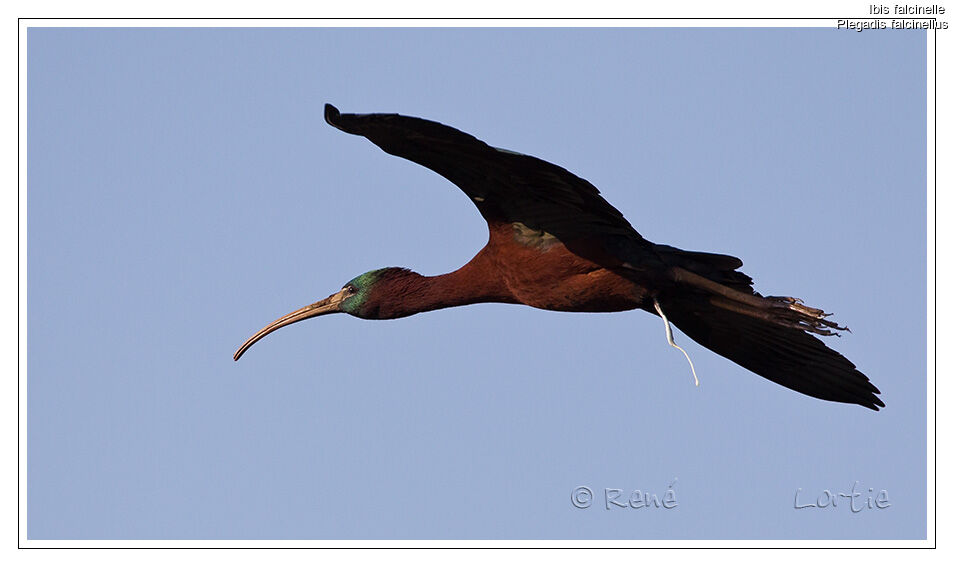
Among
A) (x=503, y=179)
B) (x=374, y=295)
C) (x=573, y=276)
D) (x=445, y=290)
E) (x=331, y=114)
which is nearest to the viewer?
(x=331, y=114)

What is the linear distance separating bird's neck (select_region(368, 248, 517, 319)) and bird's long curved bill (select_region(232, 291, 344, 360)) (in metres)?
0.56

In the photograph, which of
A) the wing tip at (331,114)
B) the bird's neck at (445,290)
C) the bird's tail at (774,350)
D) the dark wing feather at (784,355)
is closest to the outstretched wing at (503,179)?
the wing tip at (331,114)

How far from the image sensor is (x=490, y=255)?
448 inches

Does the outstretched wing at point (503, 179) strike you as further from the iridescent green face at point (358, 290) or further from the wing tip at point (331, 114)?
the iridescent green face at point (358, 290)

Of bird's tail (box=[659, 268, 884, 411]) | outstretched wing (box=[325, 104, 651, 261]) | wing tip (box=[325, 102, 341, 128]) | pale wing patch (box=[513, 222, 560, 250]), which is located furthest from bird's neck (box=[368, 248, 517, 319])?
wing tip (box=[325, 102, 341, 128])

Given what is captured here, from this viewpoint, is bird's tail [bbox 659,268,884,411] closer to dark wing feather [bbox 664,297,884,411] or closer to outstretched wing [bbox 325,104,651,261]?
dark wing feather [bbox 664,297,884,411]

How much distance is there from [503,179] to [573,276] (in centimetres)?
107

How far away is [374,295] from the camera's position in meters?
12.2

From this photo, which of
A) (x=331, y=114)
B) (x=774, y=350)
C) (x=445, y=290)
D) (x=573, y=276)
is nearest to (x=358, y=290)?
(x=445, y=290)

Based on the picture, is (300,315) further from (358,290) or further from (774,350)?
(774,350)

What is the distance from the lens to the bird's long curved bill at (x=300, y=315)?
12602mm

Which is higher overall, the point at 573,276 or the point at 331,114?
the point at 331,114
